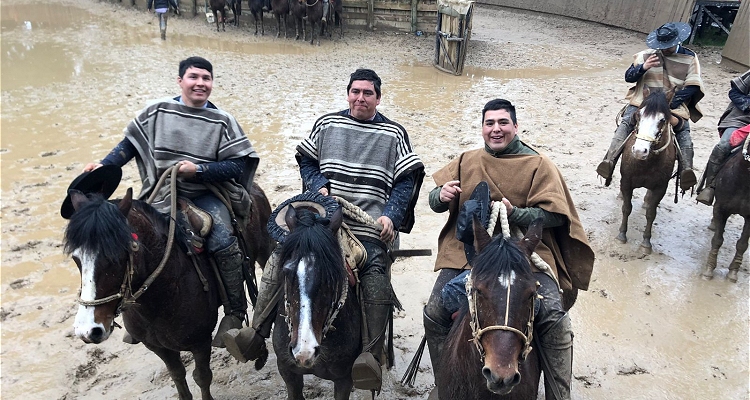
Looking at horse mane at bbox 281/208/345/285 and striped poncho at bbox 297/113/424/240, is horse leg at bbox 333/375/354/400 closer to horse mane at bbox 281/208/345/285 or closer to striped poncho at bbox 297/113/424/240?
horse mane at bbox 281/208/345/285

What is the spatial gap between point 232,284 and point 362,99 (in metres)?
1.61

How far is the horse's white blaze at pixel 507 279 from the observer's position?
1.97 m

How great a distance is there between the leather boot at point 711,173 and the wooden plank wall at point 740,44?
31.5 feet

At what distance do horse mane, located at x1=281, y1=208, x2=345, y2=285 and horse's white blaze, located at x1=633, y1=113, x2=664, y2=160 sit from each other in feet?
13.6

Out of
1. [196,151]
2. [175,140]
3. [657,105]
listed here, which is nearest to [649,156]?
[657,105]

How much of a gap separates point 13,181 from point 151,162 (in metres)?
4.86

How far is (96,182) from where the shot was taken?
275 centimetres

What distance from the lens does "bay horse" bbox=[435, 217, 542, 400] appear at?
189 centimetres

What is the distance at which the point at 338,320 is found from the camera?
108 inches

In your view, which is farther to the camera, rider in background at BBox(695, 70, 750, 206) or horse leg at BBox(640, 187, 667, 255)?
horse leg at BBox(640, 187, 667, 255)

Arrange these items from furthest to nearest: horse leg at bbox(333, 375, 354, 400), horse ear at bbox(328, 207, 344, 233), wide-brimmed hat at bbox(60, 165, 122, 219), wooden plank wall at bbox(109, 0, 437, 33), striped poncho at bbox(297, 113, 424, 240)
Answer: wooden plank wall at bbox(109, 0, 437, 33)
striped poncho at bbox(297, 113, 424, 240)
horse leg at bbox(333, 375, 354, 400)
wide-brimmed hat at bbox(60, 165, 122, 219)
horse ear at bbox(328, 207, 344, 233)

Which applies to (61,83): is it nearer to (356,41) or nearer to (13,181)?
(13,181)

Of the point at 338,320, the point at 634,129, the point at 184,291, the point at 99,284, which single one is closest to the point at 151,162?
the point at 184,291

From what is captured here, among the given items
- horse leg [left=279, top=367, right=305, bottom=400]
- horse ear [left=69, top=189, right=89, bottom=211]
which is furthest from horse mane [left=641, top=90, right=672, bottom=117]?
horse ear [left=69, top=189, right=89, bottom=211]
